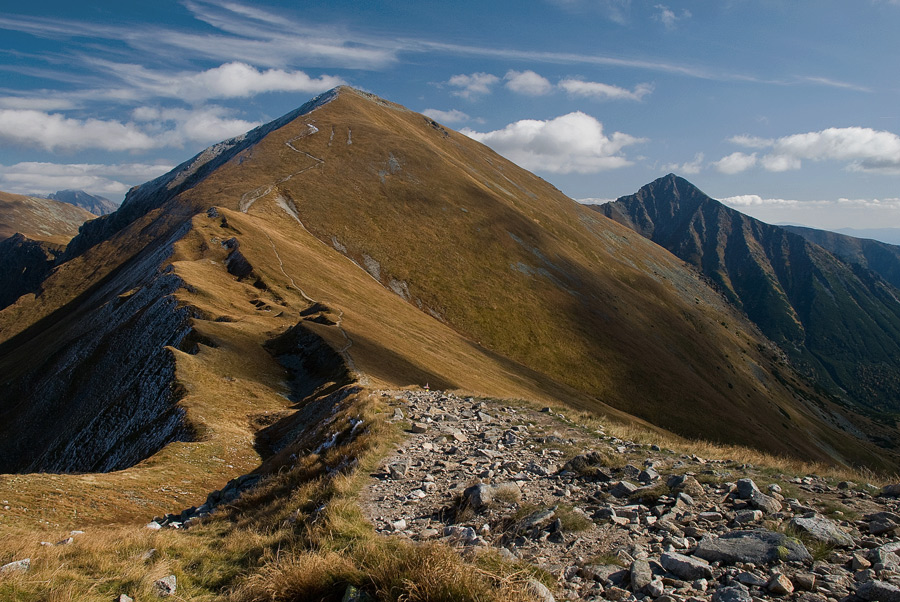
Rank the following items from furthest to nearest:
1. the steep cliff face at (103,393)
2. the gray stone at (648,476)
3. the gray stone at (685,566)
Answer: the steep cliff face at (103,393)
the gray stone at (648,476)
the gray stone at (685,566)

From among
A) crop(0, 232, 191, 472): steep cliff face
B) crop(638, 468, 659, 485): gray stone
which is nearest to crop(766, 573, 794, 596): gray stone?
crop(638, 468, 659, 485): gray stone

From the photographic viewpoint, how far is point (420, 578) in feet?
19.3

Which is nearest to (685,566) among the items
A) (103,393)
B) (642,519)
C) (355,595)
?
(642,519)

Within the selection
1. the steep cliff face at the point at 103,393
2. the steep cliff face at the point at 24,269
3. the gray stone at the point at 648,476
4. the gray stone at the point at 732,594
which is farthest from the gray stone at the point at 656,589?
the steep cliff face at the point at 24,269

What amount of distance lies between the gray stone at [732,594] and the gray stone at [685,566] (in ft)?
1.19

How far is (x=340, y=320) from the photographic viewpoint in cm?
4569

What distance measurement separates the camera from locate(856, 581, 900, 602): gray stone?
5988 mm

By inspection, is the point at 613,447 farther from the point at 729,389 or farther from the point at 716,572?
the point at 729,389

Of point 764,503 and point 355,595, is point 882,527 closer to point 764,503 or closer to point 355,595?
point 764,503

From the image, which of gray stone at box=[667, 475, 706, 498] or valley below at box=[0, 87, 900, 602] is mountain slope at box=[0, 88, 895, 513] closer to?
valley below at box=[0, 87, 900, 602]

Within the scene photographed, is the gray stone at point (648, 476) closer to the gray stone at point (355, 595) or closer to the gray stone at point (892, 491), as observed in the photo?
the gray stone at point (892, 491)

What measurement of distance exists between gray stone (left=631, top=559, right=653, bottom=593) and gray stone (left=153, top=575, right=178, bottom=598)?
6.97 metres

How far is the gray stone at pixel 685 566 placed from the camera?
690 cm

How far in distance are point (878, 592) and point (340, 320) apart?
42.7 m
